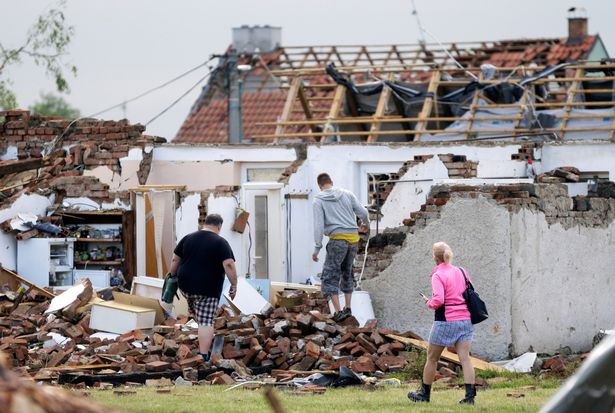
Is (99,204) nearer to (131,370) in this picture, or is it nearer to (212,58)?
(131,370)

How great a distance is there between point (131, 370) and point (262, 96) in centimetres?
2956

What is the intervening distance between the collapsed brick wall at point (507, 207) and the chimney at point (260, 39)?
28208 mm

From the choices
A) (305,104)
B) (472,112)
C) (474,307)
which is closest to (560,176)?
(472,112)

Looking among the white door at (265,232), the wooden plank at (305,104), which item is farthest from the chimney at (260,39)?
the white door at (265,232)

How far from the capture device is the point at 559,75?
3453 cm

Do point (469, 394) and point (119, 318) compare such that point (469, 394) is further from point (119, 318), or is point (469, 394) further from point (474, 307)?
point (119, 318)

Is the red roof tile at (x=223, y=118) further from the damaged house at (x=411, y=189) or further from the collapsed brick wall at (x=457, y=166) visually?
the collapsed brick wall at (x=457, y=166)

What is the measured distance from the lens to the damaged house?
17.5 meters

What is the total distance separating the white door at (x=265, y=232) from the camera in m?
23.4

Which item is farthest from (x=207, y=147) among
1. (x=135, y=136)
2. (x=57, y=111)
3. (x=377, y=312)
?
(x=57, y=111)

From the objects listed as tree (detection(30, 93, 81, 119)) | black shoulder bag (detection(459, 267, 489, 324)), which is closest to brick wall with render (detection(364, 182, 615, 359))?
black shoulder bag (detection(459, 267, 489, 324))

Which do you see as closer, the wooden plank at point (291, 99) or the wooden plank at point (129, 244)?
the wooden plank at point (129, 244)

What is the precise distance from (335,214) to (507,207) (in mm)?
2186

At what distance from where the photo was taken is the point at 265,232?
23.6 m
